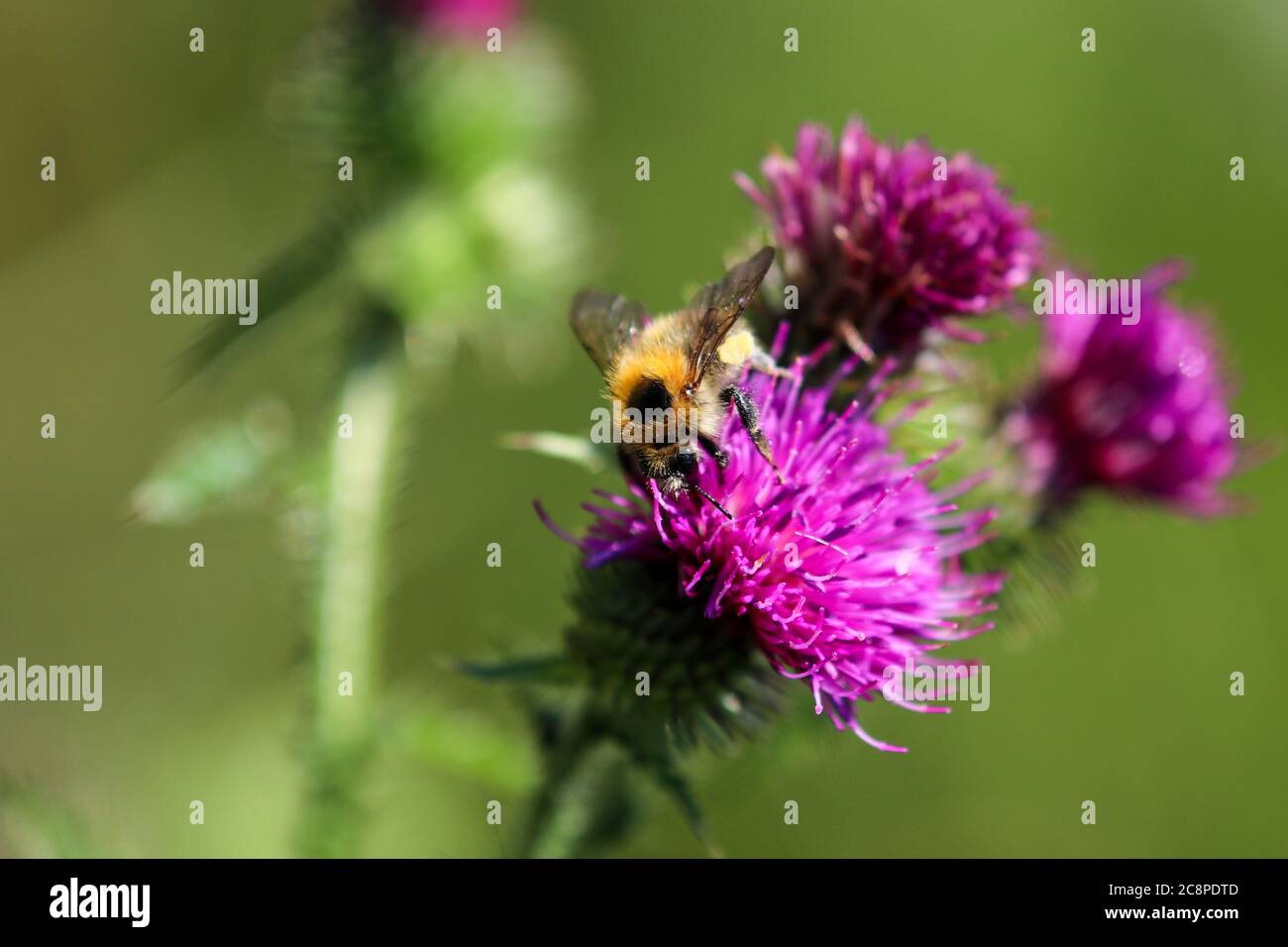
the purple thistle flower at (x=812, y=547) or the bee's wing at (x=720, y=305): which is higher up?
the bee's wing at (x=720, y=305)

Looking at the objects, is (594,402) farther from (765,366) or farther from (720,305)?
(720,305)

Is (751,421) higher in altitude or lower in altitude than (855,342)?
lower

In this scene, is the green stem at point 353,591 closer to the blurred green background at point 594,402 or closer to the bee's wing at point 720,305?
the blurred green background at point 594,402

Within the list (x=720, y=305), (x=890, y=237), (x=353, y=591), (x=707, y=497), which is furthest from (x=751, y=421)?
(x=353, y=591)

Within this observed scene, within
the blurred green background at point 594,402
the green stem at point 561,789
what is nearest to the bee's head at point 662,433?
the green stem at point 561,789

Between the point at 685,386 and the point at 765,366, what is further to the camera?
the point at 765,366

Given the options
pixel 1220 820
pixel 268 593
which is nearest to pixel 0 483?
pixel 268 593
